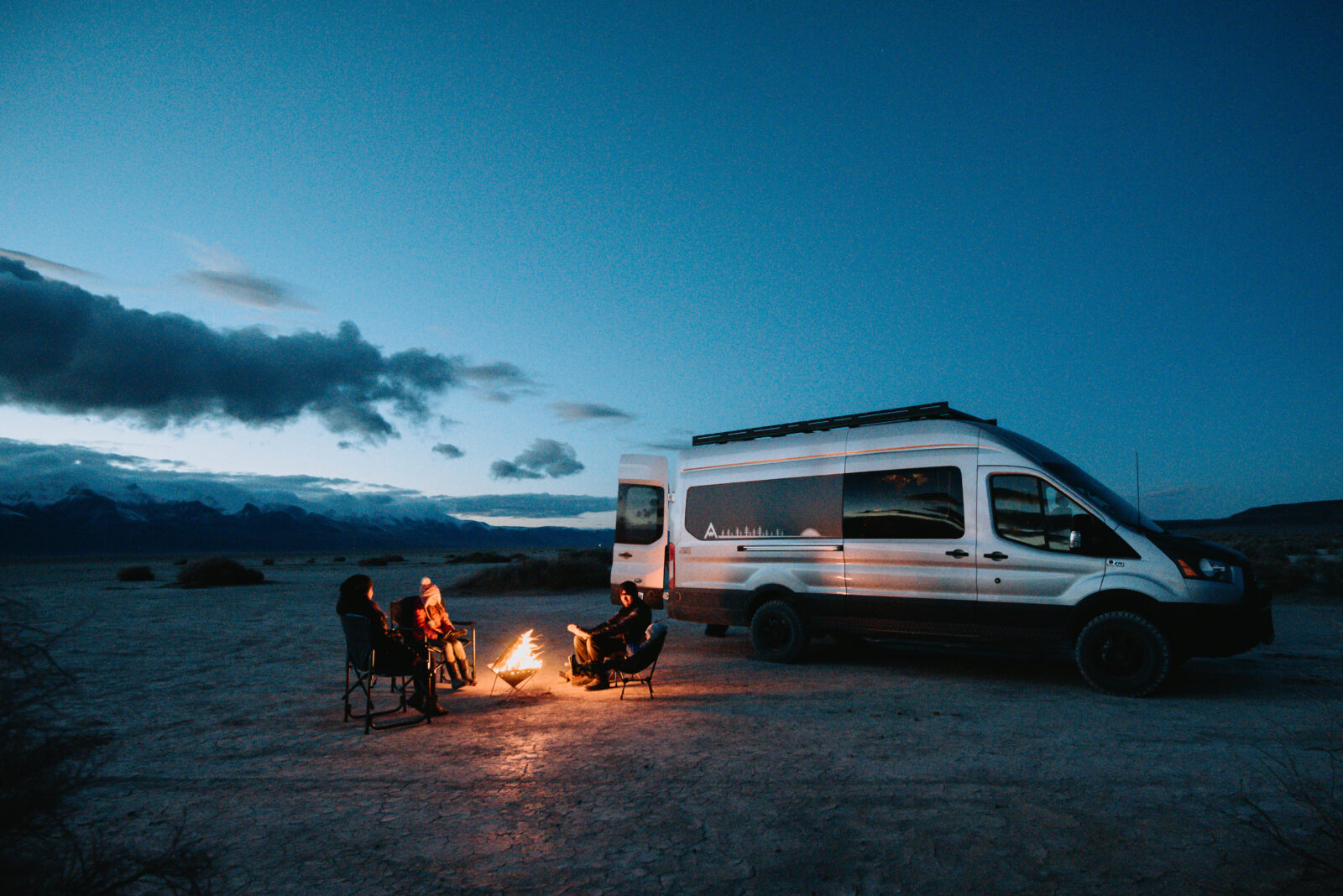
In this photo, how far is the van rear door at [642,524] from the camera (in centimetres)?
1193

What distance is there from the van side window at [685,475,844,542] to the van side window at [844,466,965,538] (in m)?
0.25

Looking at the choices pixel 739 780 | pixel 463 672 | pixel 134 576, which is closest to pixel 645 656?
pixel 463 672

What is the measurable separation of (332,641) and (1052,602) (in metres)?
11.3

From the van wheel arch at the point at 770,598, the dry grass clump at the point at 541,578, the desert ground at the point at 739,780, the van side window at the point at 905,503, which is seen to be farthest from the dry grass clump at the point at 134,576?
the van side window at the point at 905,503

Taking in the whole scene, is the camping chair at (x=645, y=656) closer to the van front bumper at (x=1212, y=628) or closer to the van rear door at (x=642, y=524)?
the van rear door at (x=642, y=524)

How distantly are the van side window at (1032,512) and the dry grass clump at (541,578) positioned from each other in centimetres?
2133

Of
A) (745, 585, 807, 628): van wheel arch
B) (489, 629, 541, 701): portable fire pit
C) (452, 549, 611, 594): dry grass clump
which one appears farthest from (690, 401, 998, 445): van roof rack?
(452, 549, 611, 594): dry grass clump

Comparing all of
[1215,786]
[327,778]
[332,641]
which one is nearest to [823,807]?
[1215,786]

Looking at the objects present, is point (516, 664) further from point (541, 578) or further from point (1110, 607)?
point (541, 578)

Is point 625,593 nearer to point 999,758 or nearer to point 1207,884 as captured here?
point 999,758

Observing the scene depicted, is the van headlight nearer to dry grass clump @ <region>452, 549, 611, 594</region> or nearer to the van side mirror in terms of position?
the van side mirror

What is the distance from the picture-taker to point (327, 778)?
17.7 feet

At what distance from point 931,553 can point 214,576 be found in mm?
31990

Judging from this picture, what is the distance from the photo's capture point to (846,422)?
10.1 m
